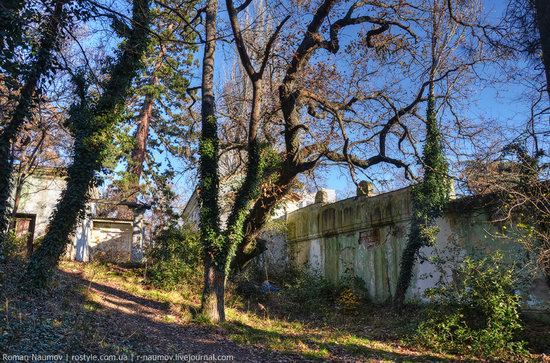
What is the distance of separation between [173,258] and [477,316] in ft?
32.3

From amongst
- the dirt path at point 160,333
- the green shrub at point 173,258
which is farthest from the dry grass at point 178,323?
the green shrub at point 173,258

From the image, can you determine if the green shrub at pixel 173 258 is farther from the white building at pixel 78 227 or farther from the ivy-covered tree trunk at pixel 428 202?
the ivy-covered tree trunk at pixel 428 202

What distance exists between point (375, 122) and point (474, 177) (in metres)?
3.82

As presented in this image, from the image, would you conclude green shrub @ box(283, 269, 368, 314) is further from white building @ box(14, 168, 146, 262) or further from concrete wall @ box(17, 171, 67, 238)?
concrete wall @ box(17, 171, 67, 238)

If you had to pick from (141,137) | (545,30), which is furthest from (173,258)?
(545,30)

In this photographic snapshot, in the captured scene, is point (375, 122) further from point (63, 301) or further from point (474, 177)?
point (63, 301)

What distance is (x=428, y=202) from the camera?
44.4 feet

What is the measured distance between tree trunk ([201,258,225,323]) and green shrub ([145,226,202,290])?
3.72 m

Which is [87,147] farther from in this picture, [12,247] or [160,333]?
[12,247]

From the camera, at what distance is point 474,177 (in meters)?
9.71

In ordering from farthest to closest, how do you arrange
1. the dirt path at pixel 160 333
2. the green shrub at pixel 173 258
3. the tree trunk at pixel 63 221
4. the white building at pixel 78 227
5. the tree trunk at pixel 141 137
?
the tree trunk at pixel 141 137 → the white building at pixel 78 227 → the green shrub at pixel 173 258 → the tree trunk at pixel 63 221 → the dirt path at pixel 160 333

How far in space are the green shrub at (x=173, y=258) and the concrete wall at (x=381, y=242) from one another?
561cm

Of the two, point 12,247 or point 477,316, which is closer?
point 477,316

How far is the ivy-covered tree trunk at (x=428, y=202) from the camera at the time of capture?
44.5 ft
